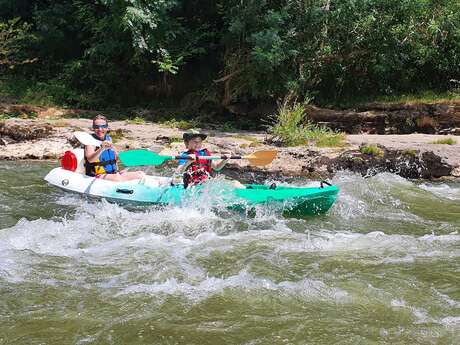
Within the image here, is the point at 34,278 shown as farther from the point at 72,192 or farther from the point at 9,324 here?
the point at 72,192

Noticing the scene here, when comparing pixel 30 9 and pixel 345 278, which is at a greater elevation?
pixel 30 9

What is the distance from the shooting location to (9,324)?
9.10 ft

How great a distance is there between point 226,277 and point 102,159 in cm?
337

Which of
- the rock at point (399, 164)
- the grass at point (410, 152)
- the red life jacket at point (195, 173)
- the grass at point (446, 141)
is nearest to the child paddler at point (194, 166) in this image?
the red life jacket at point (195, 173)

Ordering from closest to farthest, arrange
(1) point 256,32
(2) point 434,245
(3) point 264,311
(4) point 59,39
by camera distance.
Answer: (3) point 264,311, (2) point 434,245, (1) point 256,32, (4) point 59,39

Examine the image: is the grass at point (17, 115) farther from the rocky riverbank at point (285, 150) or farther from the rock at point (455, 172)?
the rock at point (455, 172)

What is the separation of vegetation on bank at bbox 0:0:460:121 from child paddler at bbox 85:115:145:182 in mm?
6200

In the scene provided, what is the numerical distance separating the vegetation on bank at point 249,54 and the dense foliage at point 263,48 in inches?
1.0

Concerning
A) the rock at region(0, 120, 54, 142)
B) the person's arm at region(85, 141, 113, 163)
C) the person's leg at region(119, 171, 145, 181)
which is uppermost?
the person's arm at region(85, 141, 113, 163)

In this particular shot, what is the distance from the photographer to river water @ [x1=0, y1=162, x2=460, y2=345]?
273 cm

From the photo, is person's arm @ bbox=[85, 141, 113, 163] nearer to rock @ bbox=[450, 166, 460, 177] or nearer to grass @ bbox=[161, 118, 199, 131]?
rock @ bbox=[450, 166, 460, 177]

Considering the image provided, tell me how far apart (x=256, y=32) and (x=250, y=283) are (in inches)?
384

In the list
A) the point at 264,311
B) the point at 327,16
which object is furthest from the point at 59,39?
the point at 264,311

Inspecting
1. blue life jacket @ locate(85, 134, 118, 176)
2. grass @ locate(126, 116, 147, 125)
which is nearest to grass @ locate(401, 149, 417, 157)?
blue life jacket @ locate(85, 134, 118, 176)
